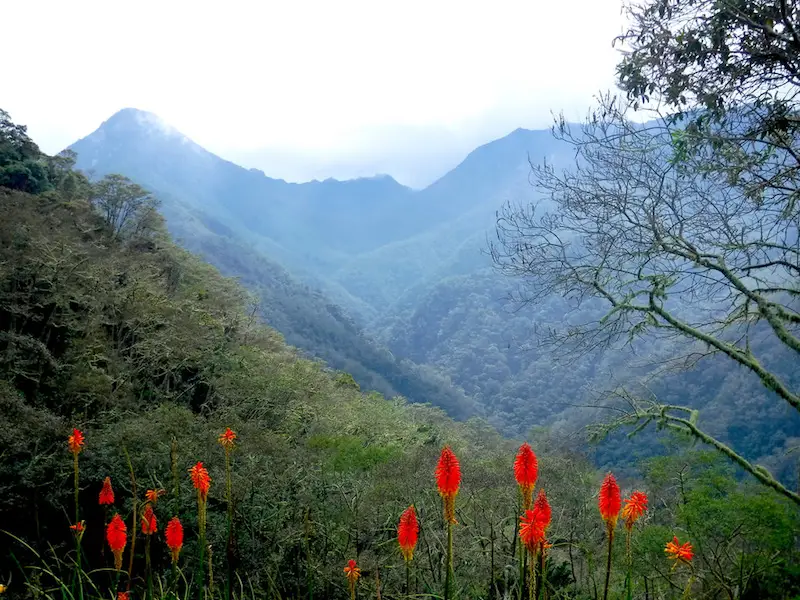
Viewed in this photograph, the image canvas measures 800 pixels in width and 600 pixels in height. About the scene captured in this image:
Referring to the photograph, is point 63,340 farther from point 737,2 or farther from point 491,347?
point 491,347

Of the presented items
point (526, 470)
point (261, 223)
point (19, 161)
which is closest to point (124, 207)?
point (19, 161)

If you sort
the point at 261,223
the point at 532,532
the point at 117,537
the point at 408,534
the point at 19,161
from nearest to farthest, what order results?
the point at 532,532, the point at 408,534, the point at 117,537, the point at 19,161, the point at 261,223

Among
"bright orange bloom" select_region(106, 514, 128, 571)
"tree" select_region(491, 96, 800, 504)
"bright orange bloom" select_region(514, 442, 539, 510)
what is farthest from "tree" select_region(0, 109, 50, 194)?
"bright orange bloom" select_region(514, 442, 539, 510)

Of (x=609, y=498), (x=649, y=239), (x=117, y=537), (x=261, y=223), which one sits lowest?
(x=117, y=537)

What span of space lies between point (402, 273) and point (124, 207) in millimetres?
103959

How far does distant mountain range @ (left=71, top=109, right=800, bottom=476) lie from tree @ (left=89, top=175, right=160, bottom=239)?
6959 mm

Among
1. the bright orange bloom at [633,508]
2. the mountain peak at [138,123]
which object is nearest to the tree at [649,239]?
the bright orange bloom at [633,508]

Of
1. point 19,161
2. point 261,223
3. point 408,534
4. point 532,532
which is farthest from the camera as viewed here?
point 261,223

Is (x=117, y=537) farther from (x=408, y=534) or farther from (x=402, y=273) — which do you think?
(x=402, y=273)

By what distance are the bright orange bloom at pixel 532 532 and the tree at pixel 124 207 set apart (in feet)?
79.5

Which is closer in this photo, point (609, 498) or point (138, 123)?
point (609, 498)

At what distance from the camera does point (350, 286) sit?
122 meters

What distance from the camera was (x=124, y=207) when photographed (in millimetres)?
23453

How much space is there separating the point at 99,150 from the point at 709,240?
491ft
